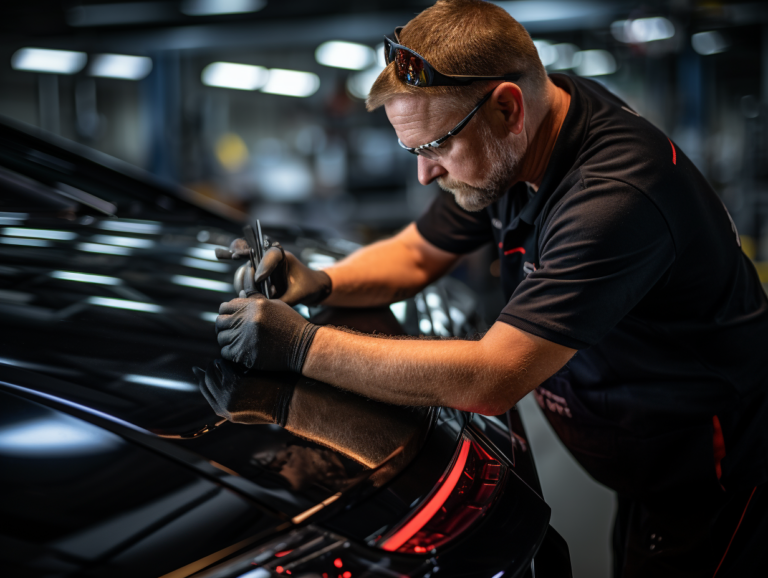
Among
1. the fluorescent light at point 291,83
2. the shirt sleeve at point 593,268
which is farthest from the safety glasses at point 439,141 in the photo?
the fluorescent light at point 291,83

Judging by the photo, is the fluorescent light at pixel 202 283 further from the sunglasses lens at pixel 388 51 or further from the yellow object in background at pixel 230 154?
the yellow object in background at pixel 230 154

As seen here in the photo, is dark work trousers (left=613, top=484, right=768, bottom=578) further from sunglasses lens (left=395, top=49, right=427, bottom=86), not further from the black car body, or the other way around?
sunglasses lens (left=395, top=49, right=427, bottom=86)

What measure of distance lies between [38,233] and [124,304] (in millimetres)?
493

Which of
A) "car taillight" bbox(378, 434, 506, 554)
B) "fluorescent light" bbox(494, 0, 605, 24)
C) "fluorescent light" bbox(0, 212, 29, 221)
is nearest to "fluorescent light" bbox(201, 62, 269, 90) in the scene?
"fluorescent light" bbox(494, 0, 605, 24)

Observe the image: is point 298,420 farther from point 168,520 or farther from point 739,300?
point 739,300

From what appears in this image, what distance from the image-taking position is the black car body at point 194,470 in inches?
24.6

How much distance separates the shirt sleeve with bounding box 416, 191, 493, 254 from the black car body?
556mm

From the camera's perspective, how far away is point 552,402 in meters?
1.35

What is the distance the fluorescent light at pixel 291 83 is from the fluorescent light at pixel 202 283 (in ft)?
35.3

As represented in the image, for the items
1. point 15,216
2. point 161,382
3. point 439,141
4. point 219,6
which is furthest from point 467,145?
point 219,6

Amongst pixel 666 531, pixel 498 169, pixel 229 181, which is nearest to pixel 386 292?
pixel 498 169

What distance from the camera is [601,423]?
124 centimetres

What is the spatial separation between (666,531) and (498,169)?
32.1 inches

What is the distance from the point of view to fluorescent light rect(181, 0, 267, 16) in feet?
26.7
